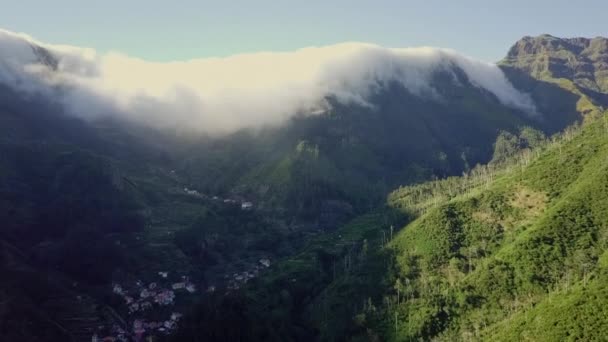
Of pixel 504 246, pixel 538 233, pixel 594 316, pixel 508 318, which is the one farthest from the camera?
pixel 504 246

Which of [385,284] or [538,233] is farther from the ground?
[538,233]

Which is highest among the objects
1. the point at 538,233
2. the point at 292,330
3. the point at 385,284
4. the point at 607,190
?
the point at 607,190

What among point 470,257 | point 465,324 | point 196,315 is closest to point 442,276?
point 470,257

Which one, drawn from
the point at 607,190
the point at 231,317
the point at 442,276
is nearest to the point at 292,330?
the point at 231,317

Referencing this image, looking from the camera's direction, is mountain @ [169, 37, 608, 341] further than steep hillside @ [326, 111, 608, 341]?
Yes

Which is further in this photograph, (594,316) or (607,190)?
(607,190)

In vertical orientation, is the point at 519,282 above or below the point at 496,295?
above

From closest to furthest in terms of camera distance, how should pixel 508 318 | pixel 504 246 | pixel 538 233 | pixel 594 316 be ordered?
pixel 594 316 < pixel 508 318 < pixel 538 233 < pixel 504 246

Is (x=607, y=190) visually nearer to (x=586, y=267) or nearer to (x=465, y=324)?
(x=586, y=267)

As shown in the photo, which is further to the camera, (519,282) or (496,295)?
(496,295)

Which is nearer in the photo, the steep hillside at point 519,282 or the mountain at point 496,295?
the steep hillside at point 519,282

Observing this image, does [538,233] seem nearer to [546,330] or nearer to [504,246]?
[504,246]
